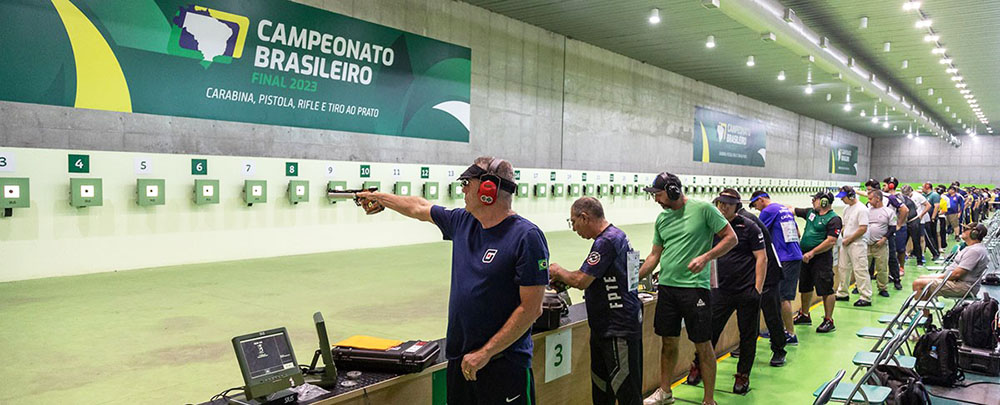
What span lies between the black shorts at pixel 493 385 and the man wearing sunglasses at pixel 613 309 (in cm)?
94

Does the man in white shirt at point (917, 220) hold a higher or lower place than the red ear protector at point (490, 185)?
lower

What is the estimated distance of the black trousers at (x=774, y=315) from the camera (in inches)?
204

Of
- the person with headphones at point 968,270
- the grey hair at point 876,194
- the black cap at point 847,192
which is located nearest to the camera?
the person with headphones at point 968,270

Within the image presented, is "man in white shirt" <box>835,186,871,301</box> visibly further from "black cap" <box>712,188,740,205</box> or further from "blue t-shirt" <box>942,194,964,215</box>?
"blue t-shirt" <box>942,194,964,215</box>

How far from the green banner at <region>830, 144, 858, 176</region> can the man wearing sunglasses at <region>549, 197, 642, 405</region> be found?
1240 inches

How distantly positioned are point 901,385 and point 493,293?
2.67 metres

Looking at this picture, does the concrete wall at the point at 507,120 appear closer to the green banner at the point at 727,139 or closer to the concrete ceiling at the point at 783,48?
the green banner at the point at 727,139

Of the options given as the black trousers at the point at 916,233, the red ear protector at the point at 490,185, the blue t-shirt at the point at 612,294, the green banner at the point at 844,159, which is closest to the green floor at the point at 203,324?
the blue t-shirt at the point at 612,294

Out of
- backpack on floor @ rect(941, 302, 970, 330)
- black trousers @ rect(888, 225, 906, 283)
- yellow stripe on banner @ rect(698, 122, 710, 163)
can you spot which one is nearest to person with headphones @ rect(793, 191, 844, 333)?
backpack on floor @ rect(941, 302, 970, 330)

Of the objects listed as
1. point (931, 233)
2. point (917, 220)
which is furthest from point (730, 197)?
point (931, 233)

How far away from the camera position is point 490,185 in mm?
2328

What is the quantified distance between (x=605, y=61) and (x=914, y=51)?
6949 millimetres

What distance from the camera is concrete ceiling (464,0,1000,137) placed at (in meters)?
11.2

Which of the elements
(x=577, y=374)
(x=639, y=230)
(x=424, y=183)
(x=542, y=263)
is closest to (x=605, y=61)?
(x=639, y=230)
